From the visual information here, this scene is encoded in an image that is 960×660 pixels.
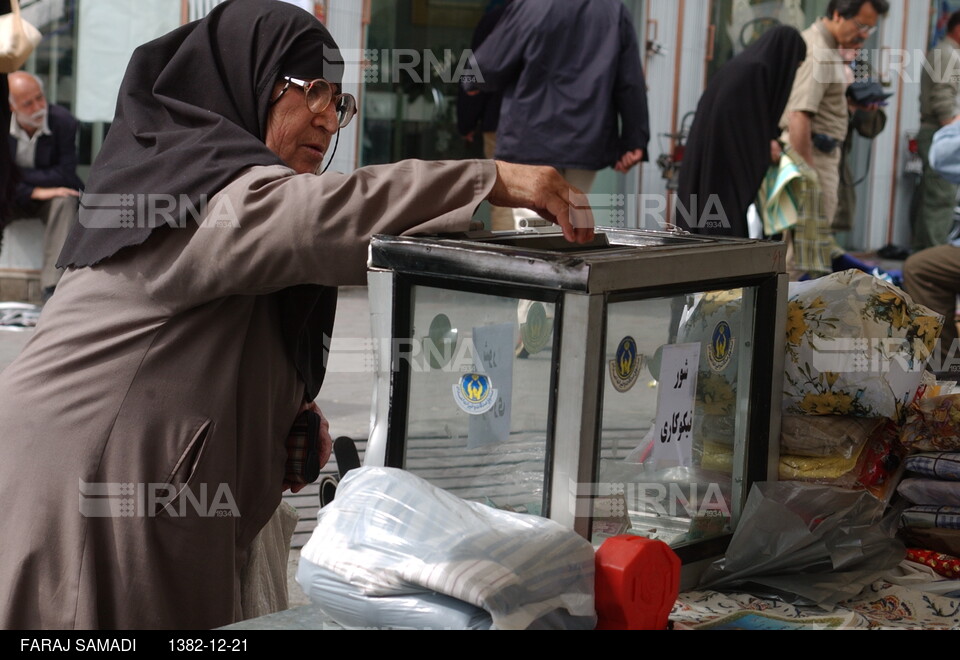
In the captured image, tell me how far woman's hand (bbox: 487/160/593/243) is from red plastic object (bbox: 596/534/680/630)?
52 cm

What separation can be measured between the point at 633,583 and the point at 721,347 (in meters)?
0.54

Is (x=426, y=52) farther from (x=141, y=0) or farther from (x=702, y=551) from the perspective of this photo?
(x=702, y=551)

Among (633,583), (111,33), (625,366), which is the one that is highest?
(111,33)

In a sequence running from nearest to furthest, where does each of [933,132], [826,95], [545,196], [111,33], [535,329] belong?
[535,329]
[545,196]
[826,95]
[111,33]
[933,132]

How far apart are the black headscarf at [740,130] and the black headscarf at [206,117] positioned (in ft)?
11.9

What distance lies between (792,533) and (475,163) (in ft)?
2.48

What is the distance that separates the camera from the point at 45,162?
8031mm

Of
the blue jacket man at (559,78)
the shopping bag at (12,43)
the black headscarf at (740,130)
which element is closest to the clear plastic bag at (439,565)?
the shopping bag at (12,43)

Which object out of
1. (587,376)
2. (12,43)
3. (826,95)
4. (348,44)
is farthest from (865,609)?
(348,44)

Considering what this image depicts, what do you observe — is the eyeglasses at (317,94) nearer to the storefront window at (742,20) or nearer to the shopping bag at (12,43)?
the shopping bag at (12,43)

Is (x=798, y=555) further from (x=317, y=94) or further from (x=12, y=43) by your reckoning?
(x=12, y=43)

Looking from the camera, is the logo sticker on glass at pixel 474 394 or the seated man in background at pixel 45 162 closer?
the logo sticker on glass at pixel 474 394

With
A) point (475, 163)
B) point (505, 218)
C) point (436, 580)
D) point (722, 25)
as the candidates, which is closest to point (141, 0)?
point (505, 218)

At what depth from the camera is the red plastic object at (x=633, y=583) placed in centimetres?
156
